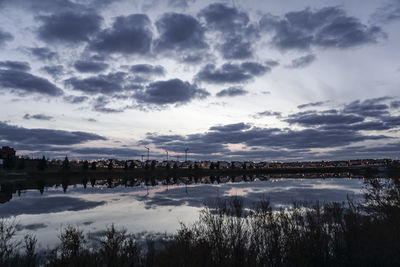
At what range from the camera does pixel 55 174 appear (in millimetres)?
136250

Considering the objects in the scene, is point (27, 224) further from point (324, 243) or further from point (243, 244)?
point (324, 243)

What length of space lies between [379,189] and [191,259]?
53.2 feet

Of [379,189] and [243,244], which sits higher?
[379,189]

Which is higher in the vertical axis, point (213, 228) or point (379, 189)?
point (379, 189)

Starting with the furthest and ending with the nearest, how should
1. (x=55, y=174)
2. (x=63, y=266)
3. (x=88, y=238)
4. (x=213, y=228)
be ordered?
(x=55, y=174), (x=88, y=238), (x=213, y=228), (x=63, y=266)

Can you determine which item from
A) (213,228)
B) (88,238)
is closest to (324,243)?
(213,228)

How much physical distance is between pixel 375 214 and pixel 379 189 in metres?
1.93

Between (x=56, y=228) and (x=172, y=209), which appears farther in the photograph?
(x=172, y=209)

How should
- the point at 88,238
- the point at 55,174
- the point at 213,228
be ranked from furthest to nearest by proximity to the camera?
the point at 55,174, the point at 88,238, the point at 213,228

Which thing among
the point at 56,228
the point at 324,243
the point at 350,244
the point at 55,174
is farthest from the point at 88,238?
the point at 55,174

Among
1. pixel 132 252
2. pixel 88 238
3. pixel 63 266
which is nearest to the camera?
pixel 63 266

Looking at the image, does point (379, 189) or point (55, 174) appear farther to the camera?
point (55, 174)

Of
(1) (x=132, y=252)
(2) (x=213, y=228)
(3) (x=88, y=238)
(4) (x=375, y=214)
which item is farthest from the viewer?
(3) (x=88, y=238)

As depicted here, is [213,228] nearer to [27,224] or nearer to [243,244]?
[243,244]
